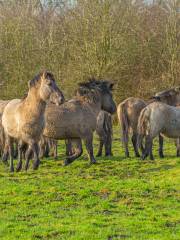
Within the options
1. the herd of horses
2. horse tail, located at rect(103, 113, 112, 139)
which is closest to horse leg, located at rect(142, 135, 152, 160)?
the herd of horses

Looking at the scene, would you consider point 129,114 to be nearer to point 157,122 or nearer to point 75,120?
point 157,122

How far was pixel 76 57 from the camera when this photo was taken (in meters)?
28.8

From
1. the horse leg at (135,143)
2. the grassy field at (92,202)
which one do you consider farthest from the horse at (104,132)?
the grassy field at (92,202)

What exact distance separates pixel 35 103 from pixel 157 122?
3700mm

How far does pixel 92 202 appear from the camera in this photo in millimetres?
9188

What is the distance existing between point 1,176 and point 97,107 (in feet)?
12.5

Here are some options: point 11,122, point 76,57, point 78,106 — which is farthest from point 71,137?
point 76,57

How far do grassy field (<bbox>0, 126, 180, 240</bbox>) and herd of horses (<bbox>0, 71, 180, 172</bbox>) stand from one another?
2.49 feet

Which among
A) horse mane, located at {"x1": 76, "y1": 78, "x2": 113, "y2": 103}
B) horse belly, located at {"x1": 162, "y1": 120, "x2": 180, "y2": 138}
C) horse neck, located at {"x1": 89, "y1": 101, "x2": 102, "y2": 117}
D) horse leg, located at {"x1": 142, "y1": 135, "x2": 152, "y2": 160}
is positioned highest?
horse mane, located at {"x1": 76, "y1": 78, "x2": 113, "y2": 103}

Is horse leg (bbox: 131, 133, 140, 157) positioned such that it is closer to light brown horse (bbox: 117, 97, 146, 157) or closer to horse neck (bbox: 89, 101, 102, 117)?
light brown horse (bbox: 117, 97, 146, 157)

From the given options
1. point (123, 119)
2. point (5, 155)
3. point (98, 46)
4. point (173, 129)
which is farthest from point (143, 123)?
point (98, 46)

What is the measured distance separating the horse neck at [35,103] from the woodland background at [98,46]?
50.5 feet

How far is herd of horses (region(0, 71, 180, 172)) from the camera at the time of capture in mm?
12594

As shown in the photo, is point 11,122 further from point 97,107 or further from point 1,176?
point 97,107
